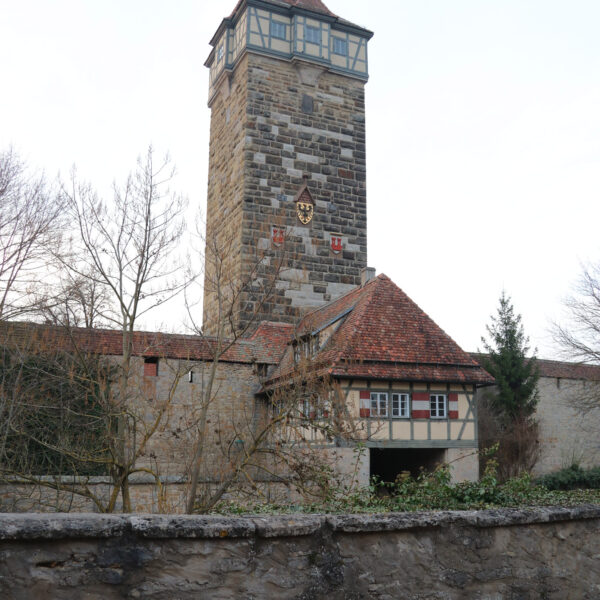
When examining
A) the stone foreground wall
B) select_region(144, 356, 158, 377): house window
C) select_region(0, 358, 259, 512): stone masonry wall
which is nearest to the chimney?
select_region(0, 358, 259, 512): stone masonry wall

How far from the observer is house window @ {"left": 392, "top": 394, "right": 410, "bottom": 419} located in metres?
15.6

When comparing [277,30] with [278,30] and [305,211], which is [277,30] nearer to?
[278,30]

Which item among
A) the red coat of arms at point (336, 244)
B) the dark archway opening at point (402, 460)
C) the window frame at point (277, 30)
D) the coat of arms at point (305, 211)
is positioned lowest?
the dark archway opening at point (402, 460)

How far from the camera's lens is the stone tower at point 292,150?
2116 centimetres

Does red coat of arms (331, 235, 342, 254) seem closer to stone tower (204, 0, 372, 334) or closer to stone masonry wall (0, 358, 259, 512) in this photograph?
stone tower (204, 0, 372, 334)

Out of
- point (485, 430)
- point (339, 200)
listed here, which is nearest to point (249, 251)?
point (339, 200)

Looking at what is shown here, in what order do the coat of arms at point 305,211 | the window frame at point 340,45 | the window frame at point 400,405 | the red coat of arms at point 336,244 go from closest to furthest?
1. the window frame at point 400,405
2. the coat of arms at point 305,211
3. the red coat of arms at point 336,244
4. the window frame at point 340,45

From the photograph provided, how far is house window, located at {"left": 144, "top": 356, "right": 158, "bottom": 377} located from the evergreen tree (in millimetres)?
10312

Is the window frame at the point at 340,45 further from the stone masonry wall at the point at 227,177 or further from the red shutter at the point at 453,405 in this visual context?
the red shutter at the point at 453,405

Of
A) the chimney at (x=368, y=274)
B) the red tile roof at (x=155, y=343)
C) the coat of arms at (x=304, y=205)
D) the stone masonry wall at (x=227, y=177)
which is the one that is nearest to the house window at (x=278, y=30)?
the stone masonry wall at (x=227, y=177)

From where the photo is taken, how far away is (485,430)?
20469 millimetres

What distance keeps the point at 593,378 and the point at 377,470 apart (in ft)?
29.4

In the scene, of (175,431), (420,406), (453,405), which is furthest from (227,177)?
(175,431)

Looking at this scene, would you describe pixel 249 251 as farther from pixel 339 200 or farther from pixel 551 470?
pixel 551 470
